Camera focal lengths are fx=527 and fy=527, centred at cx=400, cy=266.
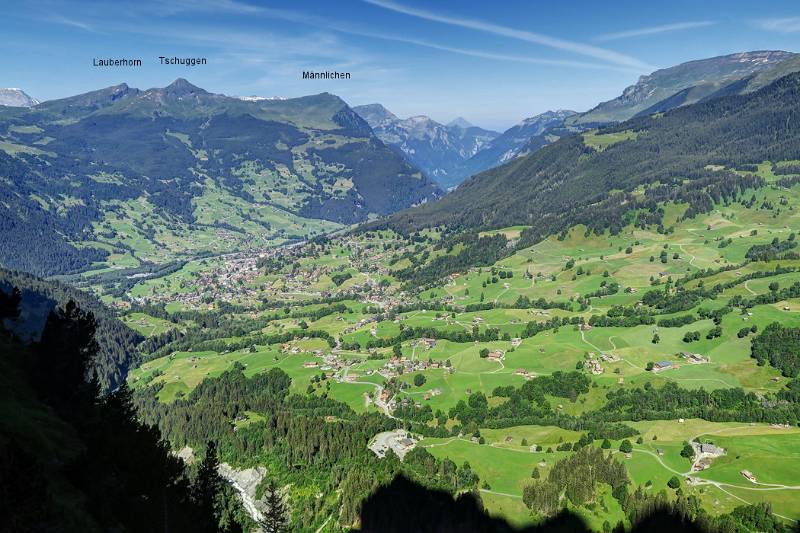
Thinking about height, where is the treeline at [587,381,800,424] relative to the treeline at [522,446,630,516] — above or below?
above

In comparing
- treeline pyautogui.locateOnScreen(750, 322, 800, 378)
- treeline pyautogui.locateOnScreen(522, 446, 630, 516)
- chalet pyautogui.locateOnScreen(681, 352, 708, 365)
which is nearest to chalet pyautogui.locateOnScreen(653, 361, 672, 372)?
chalet pyautogui.locateOnScreen(681, 352, 708, 365)

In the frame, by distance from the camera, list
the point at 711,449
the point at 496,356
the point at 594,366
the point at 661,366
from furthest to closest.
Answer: the point at 496,356, the point at 594,366, the point at 661,366, the point at 711,449

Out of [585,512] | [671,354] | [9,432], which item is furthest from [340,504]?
[671,354]

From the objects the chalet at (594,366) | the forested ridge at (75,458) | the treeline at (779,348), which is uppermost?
the forested ridge at (75,458)

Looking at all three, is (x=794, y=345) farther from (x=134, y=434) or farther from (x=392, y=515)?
(x=134, y=434)

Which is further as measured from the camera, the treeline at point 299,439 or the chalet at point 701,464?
the chalet at point 701,464

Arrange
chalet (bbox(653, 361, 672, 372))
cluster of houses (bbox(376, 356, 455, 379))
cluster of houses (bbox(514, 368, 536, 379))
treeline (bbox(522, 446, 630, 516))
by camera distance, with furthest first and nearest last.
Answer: cluster of houses (bbox(376, 356, 455, 379)) < cluster of houses (bbox(514, 368, 536, 379)) < chalet (bbox(653, 361, 672, 372)) < treeline (bbox(522, 446, 630, 516))

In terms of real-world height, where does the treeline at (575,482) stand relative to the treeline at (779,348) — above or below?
below

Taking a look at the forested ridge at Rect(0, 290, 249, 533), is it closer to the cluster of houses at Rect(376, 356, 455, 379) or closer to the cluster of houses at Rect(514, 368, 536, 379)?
the cluster of houses at Rect(376, 356, 455, 379)

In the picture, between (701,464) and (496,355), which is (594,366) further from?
(701,464)

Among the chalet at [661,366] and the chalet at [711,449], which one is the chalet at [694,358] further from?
the chalet at [711,449]

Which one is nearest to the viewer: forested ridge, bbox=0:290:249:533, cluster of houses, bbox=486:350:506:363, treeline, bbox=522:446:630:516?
forested ridge, bbox=0:290:249:533

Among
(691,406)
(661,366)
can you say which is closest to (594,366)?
(661,366)

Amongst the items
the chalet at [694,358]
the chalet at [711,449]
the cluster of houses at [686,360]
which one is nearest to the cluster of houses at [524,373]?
the cluster of houses at [686,360]
